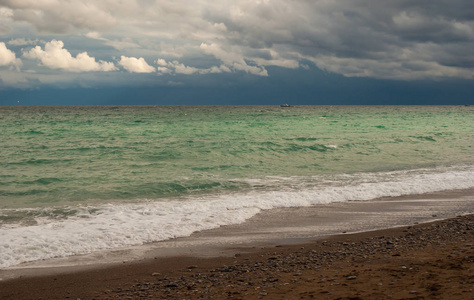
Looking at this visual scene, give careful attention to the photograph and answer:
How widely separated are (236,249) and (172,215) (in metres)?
3.20

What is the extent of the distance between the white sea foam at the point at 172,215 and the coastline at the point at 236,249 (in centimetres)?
59

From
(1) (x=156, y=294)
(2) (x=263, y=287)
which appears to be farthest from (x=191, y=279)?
(2) (x=263, y=287)

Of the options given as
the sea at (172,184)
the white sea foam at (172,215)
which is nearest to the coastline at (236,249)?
the white sea foam at (172,215)

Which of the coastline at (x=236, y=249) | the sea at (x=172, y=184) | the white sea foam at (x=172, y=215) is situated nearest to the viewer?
the coastline at (x=236, y=249)

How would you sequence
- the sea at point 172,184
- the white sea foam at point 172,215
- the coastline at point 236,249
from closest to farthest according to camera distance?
1. the coastline at point 236,249
2. the white sea foam at point 172,215
3. the sea at point 172,184

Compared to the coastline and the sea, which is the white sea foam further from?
the coastline

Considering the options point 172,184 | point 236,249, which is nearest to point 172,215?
point 236,249

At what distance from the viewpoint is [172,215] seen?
35.6 ft

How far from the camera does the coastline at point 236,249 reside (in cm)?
638

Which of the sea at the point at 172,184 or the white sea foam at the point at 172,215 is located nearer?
the white sea foam at the point at 172,215

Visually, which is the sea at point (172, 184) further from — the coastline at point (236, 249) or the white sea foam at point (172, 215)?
the coastline at point (236, 249)

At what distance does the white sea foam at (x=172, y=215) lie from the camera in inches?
332

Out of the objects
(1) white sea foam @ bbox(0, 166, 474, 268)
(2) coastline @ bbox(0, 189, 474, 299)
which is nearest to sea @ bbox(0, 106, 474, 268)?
(1) white sea foam @ bbox(0, 166, 474, 268)

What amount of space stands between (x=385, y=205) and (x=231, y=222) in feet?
17.0
